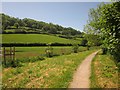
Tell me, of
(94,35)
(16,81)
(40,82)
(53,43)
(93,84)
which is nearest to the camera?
(93,84)

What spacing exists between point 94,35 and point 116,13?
4149cm

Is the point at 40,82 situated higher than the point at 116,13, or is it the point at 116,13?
the point at 116,13

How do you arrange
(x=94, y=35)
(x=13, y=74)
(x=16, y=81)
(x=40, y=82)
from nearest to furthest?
(x=40, y=82) → (x=16, y=81) → (x=13, y=74) → (x=94, y=35)

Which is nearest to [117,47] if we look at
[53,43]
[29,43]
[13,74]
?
[13,74]

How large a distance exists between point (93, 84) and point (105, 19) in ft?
17.4

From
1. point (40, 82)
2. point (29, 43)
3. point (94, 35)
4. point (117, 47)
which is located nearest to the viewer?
point (117, 47)

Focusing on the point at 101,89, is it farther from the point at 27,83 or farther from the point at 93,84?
the point at 27,83

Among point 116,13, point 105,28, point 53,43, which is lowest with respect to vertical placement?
point 53,43

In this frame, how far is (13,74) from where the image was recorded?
2397cm

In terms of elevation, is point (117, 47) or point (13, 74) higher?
point (117, 47)

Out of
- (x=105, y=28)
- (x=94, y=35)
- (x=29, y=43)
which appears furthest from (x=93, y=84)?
(x=29, y=43)

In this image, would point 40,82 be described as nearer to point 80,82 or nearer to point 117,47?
point 80,82

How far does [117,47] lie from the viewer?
1659 cm

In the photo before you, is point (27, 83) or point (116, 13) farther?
point (27, 83)
